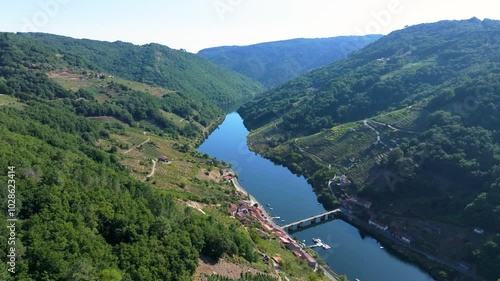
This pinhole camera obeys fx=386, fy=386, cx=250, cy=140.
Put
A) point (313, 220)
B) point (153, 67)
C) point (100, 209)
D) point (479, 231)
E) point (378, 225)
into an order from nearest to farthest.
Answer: point (100, 209) < point (479, 231) < point (378, 225) < point (313, 220) < point (153, 67)

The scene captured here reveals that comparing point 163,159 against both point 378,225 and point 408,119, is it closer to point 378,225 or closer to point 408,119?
point 378,225

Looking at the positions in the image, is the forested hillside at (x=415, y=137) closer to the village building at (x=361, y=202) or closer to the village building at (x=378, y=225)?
the village building at (x=378, y=225)

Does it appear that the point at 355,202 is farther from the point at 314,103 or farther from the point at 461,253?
the point at 314,103

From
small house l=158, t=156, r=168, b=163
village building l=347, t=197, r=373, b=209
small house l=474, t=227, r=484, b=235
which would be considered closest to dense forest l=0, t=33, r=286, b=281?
small house l=158, t=156, r=168, b=163

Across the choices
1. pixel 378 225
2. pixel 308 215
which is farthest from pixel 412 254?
pixel 308 215

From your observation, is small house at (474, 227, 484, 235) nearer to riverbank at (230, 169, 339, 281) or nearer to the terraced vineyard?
riverbank at (230, 169, 339, 281)
